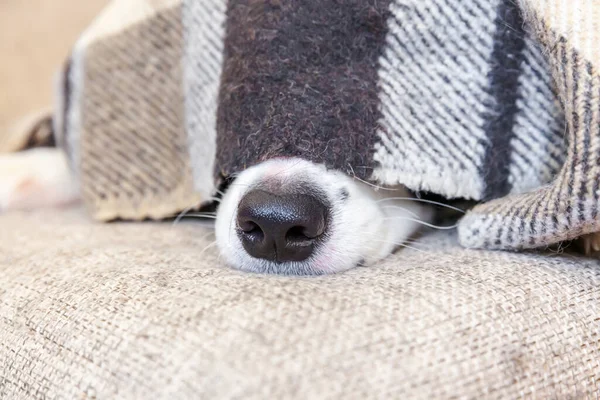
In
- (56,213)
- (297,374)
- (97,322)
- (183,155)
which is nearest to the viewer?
(297,374)

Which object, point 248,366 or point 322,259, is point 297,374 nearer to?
point 248,366

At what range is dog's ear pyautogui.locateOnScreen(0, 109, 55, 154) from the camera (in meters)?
1.45

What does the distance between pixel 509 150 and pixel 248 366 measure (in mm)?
464

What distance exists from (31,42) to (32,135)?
52 cm

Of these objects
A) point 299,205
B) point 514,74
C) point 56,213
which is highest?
point 514,74

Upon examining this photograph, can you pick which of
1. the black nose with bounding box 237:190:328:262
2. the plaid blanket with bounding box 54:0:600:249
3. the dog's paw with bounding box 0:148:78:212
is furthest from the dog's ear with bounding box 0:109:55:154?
the black nose with bounding box 237:190:328:262

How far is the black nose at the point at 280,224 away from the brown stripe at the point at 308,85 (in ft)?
0.21

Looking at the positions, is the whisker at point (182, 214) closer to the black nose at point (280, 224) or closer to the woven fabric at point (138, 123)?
the woven fabric at point (138, 123)

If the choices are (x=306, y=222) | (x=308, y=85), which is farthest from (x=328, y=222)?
(x=308, y=85)

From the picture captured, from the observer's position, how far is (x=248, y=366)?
448 mm

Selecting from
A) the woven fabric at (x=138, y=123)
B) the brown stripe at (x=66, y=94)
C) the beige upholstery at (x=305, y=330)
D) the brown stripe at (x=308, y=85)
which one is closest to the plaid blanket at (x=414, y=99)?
the brown stripe at (x=308, y=85)

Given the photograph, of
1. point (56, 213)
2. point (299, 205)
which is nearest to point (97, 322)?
point (299, 205)

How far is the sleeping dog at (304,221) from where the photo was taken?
69 cm

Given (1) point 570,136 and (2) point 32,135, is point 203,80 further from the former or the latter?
(2) point 32,135
